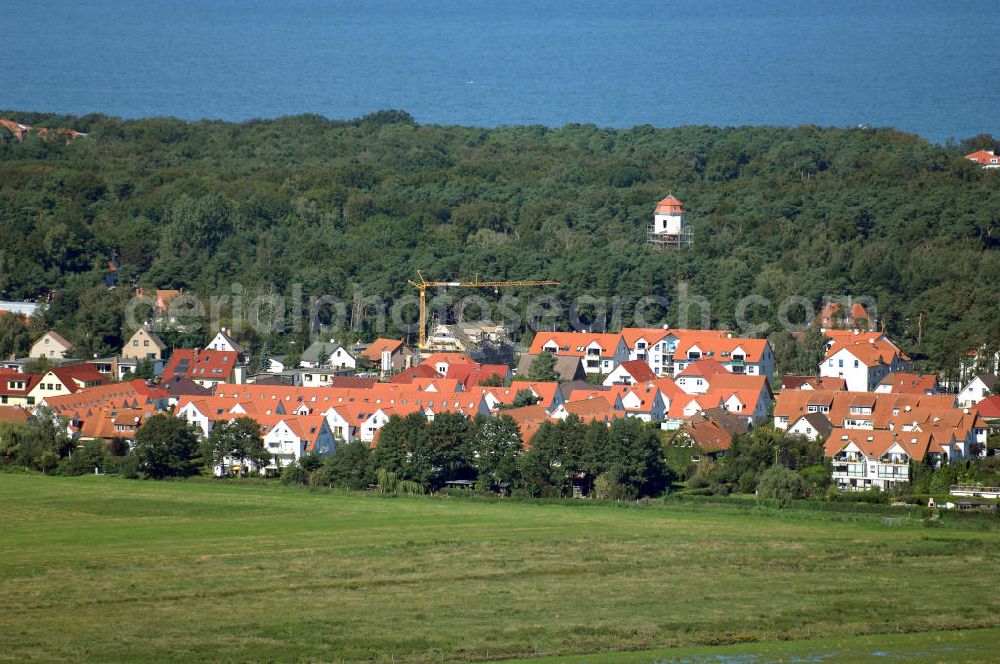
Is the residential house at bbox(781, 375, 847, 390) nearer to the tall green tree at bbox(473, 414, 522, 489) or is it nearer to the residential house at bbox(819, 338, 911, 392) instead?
the residential house at bbox(819, 338, 911, 392)

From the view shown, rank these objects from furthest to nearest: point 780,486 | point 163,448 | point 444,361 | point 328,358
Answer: point 328,358 < point 444,361 < point 163,448 < point 780,486

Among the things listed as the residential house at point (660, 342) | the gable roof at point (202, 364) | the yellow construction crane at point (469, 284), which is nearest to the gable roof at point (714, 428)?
the residential house at point (660, 342)

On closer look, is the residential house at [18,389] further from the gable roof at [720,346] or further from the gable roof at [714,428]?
the gable roof at [720,346]

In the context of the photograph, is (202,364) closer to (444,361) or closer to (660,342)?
(444,361)

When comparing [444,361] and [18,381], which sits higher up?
[444,361]

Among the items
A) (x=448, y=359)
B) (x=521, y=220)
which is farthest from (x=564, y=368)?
(x=521, y=220)

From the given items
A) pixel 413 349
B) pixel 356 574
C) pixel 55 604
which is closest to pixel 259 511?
pixel 356 574

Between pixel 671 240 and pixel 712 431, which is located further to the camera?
pixel 671 240
